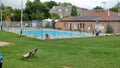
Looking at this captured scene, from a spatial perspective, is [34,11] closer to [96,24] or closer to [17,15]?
[17,15]

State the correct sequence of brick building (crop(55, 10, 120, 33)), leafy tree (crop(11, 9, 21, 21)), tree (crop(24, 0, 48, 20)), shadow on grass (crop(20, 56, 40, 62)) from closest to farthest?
shadow on grass (crop(20, 56, 40, 62)) → brick building (crop(55, 10, 120, 33)) → leafy tree (crop(11, 9, 21, 21)) → tree (crop(24, 0, 48, 20))

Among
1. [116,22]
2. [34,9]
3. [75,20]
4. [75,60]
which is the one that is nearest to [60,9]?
[34,9]

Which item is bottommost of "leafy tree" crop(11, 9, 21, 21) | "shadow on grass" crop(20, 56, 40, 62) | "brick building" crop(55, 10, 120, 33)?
"shadow on grass" crop(20, 56, 40, 62)

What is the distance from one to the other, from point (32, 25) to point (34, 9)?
17.2 meters

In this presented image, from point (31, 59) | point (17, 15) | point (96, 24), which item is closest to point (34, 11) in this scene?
point (17, 15)

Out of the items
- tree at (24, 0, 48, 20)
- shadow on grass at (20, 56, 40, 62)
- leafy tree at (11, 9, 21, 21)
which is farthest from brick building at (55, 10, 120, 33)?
shadow on grass at (20, 56, 40, 62)

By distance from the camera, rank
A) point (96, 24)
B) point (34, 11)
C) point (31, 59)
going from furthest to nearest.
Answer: point (34, 11) → point (96, 24) → point (31, 59)

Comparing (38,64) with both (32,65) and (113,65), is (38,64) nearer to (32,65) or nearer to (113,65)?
(32,65)

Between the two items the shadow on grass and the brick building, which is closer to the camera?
the shadow on grass

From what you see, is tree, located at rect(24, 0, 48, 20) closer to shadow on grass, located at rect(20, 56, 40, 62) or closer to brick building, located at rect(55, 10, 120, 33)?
brick building, located at rect(55, 10, 120, 33)

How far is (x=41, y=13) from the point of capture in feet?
316

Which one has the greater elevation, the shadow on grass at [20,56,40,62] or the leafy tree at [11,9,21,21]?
the leafy tree at [11,9,21,21]

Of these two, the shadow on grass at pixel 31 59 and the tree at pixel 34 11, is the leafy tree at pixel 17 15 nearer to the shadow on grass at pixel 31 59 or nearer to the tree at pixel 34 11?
the tree at pixel 34 11

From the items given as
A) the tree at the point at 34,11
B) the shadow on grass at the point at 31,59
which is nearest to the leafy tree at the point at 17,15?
the tree at the point at 34,11
